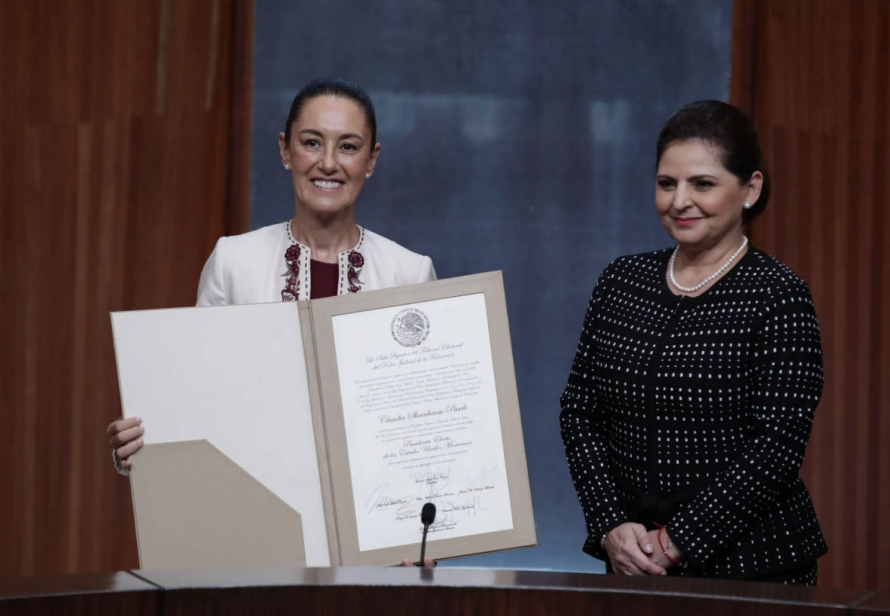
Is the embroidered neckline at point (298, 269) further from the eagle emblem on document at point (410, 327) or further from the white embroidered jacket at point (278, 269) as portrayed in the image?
the eagle emblem on document at point (410, 327)

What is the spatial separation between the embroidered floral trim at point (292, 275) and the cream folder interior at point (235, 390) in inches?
11.3

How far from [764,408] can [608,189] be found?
1.98 meters

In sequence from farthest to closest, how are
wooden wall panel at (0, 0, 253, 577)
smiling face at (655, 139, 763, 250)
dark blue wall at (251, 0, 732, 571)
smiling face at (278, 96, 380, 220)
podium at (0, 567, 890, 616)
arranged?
1. dark blue wall at (251, 0, 732, 571)
2. wooden wall panel at (0, 0, 253, 577)
3. smiling face at (278, 96, 380, 220)
4. smiling face at (655, 139, 763, 250)
5. podium at (0, 567, 890, 616)

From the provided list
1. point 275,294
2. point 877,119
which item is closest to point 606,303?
point 275,294

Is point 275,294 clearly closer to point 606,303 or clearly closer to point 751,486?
A: point 606,303

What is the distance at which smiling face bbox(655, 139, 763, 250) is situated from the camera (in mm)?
1892

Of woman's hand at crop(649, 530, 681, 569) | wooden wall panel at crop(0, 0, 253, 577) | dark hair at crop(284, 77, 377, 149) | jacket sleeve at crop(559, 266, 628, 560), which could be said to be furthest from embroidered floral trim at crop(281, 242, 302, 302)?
wooden wall panel at crop(0, 0, 253, 577)

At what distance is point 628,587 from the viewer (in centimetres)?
122

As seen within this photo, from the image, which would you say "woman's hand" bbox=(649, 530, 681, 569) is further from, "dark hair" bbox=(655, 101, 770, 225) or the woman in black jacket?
"dark hair" bbox=(655, 101, 770, 225)

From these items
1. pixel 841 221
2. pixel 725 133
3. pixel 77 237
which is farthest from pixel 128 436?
pixel 841 221

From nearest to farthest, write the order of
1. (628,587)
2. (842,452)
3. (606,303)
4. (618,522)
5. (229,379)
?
(628,587) → (229,379) → (618,522) → (606,303) → (842,452)

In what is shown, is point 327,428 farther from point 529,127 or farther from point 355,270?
point 529,127

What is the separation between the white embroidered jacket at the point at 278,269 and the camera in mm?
2061

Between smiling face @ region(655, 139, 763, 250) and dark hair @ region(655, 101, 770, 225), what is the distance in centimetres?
1
